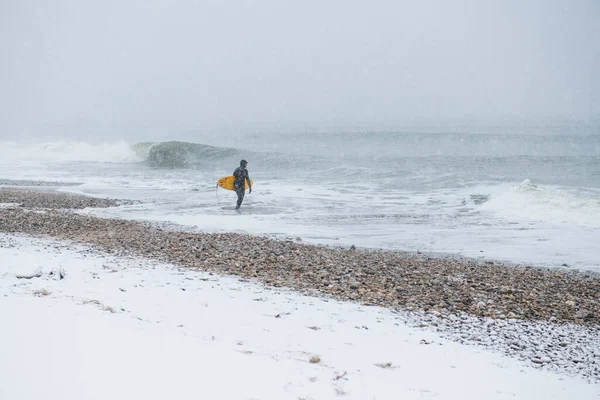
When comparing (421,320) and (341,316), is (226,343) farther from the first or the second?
(421,320)

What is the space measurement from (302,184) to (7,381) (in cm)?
2269

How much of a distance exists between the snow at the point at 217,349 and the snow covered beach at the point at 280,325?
19mm

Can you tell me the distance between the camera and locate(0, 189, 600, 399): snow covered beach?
3910 mm

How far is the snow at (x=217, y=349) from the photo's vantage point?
3711 millimetres

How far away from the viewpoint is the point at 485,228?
14.4 m

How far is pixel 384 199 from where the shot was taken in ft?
67.4

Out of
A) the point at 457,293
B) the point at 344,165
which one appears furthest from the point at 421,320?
the point at 344,165

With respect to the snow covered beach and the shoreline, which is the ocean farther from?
the snow covered beach

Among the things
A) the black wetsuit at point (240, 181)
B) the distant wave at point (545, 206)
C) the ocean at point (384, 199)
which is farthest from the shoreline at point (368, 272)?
the distant wave at point (545, 206)

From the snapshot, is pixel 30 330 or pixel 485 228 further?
pixel 485 228

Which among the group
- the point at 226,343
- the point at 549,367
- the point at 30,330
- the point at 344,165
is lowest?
the point at 549,367

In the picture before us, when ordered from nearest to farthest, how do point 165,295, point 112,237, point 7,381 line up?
1. point 7,381
2. point 165,295
3. point 112,237

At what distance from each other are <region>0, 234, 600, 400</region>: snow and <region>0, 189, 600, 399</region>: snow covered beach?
0.02m

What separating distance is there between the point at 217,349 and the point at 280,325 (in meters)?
1.25
